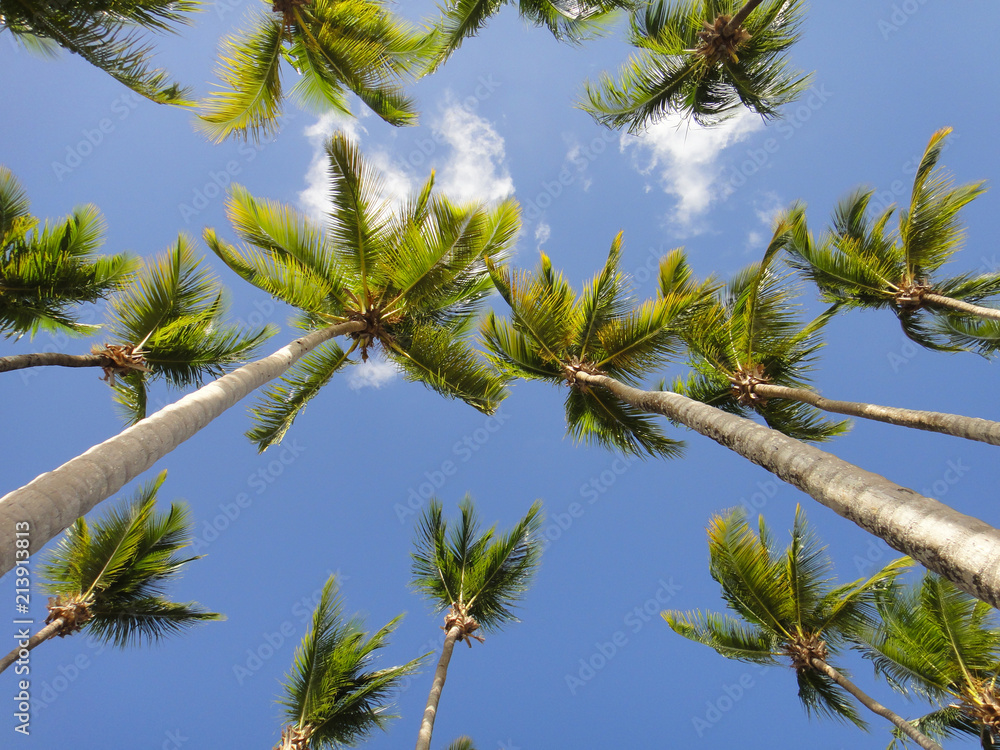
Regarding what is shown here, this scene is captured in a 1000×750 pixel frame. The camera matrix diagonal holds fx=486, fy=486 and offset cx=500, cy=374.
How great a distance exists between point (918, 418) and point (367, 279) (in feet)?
28.4

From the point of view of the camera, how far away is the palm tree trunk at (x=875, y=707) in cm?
807

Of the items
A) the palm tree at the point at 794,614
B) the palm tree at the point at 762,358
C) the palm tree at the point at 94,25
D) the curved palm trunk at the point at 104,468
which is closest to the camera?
the curved palm trunk at the point at 104,468

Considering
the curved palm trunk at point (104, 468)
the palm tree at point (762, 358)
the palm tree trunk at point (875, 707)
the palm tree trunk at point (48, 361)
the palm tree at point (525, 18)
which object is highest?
the palm tree at point (525, 18)

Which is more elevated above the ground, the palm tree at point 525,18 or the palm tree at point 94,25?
the palm tree at point 525,18

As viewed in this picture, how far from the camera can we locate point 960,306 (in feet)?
29.3

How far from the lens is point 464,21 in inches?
355

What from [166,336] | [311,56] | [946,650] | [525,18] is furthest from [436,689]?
[525,18]

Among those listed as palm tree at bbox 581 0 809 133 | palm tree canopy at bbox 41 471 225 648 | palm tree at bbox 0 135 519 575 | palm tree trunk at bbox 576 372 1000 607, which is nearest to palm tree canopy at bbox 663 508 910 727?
palm tree trunk at bbox 576 372 1000 607

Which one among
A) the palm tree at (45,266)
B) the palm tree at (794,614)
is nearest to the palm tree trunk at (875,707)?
the palm tree at (794,614)

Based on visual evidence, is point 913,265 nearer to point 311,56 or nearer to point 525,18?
point 525,18

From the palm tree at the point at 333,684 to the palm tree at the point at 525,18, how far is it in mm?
10100

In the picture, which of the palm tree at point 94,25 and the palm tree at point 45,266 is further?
the palm tree at point 45,266

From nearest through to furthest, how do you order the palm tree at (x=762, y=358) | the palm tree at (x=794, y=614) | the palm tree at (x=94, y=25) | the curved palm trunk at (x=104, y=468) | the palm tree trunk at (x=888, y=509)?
the palm tree trunk at (x=888, y=509) → the curved palm trunk at (x=104, y=468) → the palm tree at (x=94, y=25) → the palm tree at (x=762, y=358) → the palm tree at (x=794, y=614)

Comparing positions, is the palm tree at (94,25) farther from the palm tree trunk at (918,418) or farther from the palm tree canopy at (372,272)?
the palm tree trunk at (918,418)
